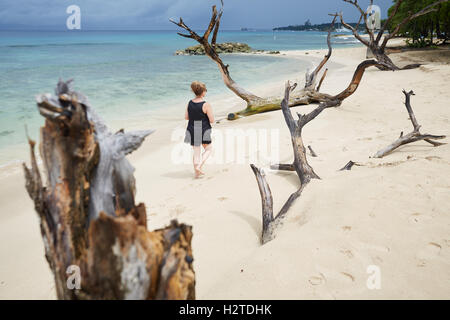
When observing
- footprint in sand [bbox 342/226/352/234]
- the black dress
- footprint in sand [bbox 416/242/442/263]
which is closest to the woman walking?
the black dress

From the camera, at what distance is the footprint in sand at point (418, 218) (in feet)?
8.12

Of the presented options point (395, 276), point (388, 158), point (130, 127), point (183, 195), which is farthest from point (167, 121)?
point (395, 276)

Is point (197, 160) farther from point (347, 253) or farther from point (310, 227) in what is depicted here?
point (347, 253)

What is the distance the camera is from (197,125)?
4824mm

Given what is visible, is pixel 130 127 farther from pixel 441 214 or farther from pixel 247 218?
pixel 441 214

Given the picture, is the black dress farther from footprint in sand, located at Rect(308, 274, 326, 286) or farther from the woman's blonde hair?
footprint in sand, located at Rect(308, 274, 326, 286)

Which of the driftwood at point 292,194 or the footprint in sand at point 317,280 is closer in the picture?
the footprint in sand at point 317,280

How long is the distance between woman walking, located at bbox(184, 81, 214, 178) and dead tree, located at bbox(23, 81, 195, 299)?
3.33 m

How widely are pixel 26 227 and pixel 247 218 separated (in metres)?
2.89

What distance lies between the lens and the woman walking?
4664mm

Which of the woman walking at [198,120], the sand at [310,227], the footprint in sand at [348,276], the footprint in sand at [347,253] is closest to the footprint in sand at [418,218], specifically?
the sand at [310,227]

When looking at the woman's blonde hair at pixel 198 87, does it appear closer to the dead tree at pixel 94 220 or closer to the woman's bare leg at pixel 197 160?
the woman's bare leg at pixel 197 160

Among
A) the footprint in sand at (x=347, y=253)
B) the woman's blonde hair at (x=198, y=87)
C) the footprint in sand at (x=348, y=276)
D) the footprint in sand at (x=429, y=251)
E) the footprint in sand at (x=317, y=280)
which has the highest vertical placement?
the woman's blonde hair at (x=198, y=87)

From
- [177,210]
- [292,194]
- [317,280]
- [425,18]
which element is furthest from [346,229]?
[425,18]
